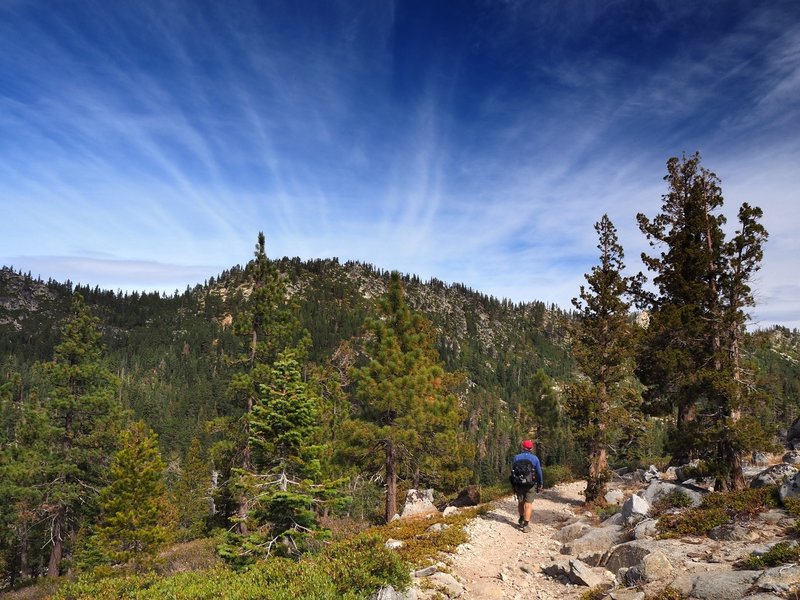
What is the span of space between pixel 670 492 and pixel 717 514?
4.26 m

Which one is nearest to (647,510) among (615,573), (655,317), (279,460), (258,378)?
(615,573)

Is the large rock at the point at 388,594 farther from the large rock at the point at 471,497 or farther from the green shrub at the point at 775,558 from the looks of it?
the large rock at the point at 471,497

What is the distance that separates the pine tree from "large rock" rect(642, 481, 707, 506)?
27987mm

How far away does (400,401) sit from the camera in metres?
18.5

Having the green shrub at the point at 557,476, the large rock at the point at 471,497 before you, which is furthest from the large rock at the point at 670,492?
the green shrub at the point at 557,476

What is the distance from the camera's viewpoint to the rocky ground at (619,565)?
6.50 meters

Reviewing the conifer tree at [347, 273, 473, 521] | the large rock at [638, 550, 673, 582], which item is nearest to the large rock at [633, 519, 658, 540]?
the large rock at [638, 550, 673, 582]

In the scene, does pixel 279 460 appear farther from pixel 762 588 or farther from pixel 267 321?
pixel 267 321

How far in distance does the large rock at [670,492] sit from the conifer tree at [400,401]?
7.43 metres

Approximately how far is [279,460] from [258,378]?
37.8ft

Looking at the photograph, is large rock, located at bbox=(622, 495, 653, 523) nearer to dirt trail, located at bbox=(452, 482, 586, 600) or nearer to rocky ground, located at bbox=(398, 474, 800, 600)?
rocky ground, located at bbox=(398, 474, 800, 600)

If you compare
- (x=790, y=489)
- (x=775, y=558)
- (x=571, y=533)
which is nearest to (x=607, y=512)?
(x=571, y=533)

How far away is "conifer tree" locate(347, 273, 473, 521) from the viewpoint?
731 inches

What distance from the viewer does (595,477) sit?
60.8ft
